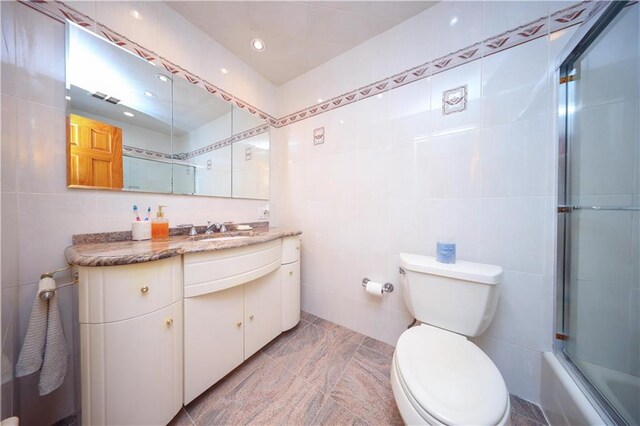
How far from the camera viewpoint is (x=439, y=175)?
123 centimetres

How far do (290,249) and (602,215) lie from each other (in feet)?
5.39

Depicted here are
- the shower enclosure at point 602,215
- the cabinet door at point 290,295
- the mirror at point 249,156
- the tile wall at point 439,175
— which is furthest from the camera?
the mirror at point 249,156

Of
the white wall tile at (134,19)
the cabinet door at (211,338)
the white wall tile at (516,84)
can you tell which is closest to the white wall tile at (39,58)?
the white wall tile at (134,19)

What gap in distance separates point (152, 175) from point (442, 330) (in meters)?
1.82

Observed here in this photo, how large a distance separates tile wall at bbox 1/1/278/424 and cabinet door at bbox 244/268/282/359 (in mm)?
773

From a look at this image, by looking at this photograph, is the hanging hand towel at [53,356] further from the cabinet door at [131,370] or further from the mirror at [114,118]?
the mirror at [114,118]

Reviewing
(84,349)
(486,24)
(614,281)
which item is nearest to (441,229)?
(614,281)

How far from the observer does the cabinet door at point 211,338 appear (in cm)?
94

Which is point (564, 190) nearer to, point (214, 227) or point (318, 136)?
point (318, 136)

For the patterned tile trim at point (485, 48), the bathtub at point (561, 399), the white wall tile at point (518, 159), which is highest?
the patterned tile trim at point (485, 48)

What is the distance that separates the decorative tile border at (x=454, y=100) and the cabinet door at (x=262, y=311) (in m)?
1.51

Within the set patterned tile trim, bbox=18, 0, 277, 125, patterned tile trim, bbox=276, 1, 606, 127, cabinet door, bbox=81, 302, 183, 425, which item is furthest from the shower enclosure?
→ patterned tile trim, bbox=18, 0, 277, 125

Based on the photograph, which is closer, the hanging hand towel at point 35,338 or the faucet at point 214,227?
the hanging hand towel at point 35,338

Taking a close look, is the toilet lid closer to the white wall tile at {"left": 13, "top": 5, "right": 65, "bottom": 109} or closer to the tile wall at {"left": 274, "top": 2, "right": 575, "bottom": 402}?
the tile wall at {"left": 274, "top": 2, "right": 575, "bottom": 402}
